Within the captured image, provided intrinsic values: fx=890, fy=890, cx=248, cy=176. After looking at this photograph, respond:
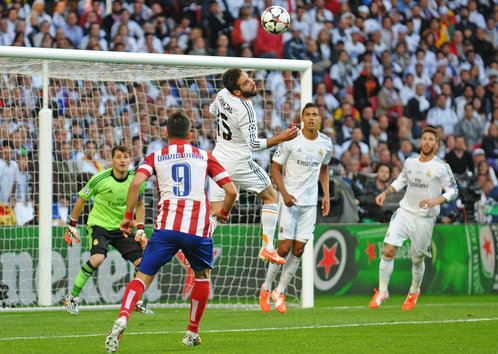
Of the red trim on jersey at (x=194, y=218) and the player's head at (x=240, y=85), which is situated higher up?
the player's head at (x=240, y=85)

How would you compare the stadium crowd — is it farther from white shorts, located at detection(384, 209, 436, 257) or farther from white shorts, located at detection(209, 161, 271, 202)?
white shorts, located at detection(209, 161, 271, 202)

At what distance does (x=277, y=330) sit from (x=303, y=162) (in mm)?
3107

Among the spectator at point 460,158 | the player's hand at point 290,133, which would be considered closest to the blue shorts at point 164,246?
the player's hand at point 290,133

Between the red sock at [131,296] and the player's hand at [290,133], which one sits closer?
the red sock at [131,296]

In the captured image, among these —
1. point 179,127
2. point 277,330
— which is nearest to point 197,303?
point 179,127

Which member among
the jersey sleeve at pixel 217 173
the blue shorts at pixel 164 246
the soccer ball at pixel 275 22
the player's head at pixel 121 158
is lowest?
the blue shorts at pixel 164 246

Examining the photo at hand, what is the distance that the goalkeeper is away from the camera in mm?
11180

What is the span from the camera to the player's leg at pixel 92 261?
36.6ft

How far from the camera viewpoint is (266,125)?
1491cm

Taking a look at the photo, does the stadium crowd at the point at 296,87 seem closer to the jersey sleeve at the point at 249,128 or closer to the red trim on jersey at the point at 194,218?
the jersey sleeve at the point at 249,128

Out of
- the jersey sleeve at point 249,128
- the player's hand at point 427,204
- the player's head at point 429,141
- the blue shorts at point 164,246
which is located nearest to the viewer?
the blue shorts at point 164,246

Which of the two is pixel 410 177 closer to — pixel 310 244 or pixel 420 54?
pixel 310 244

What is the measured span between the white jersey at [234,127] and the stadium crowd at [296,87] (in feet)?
11.5

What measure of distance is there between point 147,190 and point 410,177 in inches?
168
